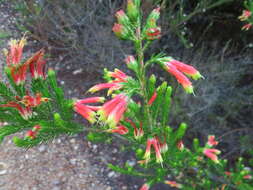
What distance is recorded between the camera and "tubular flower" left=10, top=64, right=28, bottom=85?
1.33 m

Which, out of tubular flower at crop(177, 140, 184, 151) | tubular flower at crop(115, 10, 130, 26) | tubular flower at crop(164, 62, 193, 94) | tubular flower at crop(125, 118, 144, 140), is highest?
tubular flower at crop(115, 10, 130, 26)

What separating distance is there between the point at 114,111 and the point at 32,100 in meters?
0.51

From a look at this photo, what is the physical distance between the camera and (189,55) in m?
3.89

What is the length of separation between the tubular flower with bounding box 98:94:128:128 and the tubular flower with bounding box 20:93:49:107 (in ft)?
1.44

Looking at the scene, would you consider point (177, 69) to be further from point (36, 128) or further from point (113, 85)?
point (36, 128)

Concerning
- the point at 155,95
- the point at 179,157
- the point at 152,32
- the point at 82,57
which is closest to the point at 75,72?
the point at 82,57

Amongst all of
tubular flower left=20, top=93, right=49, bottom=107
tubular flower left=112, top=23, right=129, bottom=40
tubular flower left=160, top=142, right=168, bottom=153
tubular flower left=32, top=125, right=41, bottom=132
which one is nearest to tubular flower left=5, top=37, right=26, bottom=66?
tubular flower left=20, top=93, right=49, bottom=107

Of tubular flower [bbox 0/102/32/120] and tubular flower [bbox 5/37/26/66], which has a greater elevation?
tubular flower [bbox 5/37/26/66]

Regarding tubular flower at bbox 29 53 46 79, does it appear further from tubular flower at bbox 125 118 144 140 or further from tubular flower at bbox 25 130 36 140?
tubular flower at bbox 125 118 144 140

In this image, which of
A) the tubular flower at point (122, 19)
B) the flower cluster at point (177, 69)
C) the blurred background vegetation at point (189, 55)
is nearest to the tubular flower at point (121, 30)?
the tubular flower at point (122, 19)

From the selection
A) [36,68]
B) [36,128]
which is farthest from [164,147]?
[36,68]

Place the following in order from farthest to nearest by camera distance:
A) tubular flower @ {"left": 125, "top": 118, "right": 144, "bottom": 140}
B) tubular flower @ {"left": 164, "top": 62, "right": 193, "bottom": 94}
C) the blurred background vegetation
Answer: the blurred background vegetation
tubular flower @ {"left": 125, "top": 118, "right": 144, "bottom": 140}
tubular flower @ {"left": 164, "top": 62, "right": 193, "bottom": 94}

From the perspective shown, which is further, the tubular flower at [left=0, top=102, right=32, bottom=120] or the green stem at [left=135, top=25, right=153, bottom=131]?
the tubular flower at [left=0, top=102, right=32, bottom=120]

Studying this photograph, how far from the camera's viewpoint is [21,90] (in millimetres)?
1380
